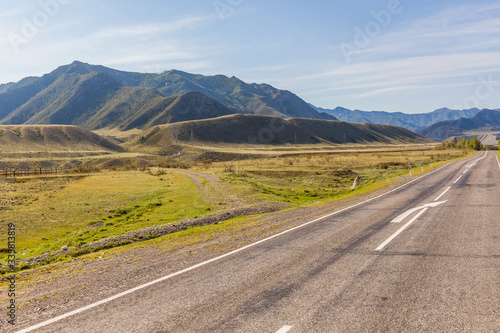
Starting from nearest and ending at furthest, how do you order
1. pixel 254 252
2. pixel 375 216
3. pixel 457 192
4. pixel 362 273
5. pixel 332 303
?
1. pixel 332 303
2. pixel 362 273
3. pixel 254 252
4. pixel 375 216
5. pixel 457 192

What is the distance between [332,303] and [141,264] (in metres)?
5.19

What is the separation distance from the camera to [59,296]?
637cm

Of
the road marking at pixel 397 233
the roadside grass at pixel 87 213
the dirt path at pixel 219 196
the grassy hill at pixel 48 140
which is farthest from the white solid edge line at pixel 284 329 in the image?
the grassy hill at pixel 48 140

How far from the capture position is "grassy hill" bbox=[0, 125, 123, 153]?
384 feet

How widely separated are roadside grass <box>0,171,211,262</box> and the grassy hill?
100212 millimetres

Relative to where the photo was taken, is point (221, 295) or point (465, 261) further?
point (465, 261)

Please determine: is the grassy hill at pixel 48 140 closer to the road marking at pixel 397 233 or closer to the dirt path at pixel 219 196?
the dirt path at pixel 219 196

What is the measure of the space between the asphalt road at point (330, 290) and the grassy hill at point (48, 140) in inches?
5020

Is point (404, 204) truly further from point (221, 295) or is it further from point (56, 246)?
point (56, 246)

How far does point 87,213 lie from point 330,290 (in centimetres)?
2333

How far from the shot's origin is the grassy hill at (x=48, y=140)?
117 metres

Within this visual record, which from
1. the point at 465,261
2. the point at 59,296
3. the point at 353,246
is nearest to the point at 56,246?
the point at 59,296

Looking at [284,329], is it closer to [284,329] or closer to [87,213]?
[284,329]

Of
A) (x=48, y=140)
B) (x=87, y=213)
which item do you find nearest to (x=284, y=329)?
(x=87, y=213)
